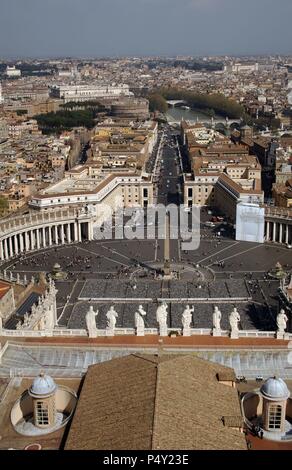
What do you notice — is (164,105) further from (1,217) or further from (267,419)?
(267,419)

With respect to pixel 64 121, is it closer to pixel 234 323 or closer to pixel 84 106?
pixel 84 106

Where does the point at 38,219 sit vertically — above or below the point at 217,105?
above

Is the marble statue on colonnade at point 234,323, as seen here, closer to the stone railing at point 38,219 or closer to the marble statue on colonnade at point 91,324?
the marble statue on colonnade at point 91,324

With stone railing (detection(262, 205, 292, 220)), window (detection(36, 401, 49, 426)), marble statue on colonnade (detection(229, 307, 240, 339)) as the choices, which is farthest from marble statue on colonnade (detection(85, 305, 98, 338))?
stone railing (detection(262, 205, 292, 220))

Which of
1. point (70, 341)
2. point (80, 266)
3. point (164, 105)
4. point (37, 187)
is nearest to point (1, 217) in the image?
point (37, 187)

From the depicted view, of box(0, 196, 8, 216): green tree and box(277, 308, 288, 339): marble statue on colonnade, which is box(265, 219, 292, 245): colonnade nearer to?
box(0, 196, 8, 216): green tree

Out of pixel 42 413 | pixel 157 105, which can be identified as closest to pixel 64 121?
pixel 157 105
